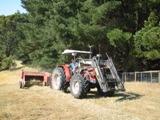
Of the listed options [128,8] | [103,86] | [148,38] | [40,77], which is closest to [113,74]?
[103,86]

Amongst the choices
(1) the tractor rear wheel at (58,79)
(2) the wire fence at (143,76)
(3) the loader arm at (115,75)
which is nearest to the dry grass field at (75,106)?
(3) the loader arm at (115,75)

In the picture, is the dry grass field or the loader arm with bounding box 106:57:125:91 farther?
the loader arm with bounding box 106:57:125:91

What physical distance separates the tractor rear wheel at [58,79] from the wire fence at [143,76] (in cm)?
841

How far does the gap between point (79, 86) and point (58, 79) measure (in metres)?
3.26

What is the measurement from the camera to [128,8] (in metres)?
34.7

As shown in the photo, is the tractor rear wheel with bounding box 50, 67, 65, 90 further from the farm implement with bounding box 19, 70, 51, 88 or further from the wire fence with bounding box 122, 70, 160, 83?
the wire fence with bounding box 122, 70, 160, 83

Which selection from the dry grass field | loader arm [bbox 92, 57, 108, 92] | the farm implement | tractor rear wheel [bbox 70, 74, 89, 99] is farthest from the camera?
the farm implement

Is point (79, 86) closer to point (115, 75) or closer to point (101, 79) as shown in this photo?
point (101, 79)

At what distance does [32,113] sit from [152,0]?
19.7 m

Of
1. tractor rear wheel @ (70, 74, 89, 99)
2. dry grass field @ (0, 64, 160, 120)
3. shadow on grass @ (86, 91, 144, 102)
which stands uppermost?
tractor rear wheel @ (70, 74, 89, 99)

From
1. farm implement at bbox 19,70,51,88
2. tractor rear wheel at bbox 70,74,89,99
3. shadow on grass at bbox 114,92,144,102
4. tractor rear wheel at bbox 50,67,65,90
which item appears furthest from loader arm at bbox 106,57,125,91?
farm implement at bbox 19,70,51,88

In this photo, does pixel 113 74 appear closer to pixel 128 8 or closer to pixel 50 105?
pixel 50 105

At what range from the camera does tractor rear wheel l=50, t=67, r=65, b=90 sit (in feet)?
72.7

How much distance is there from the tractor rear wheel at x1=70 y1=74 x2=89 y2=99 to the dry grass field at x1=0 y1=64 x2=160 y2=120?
1.13 feet
